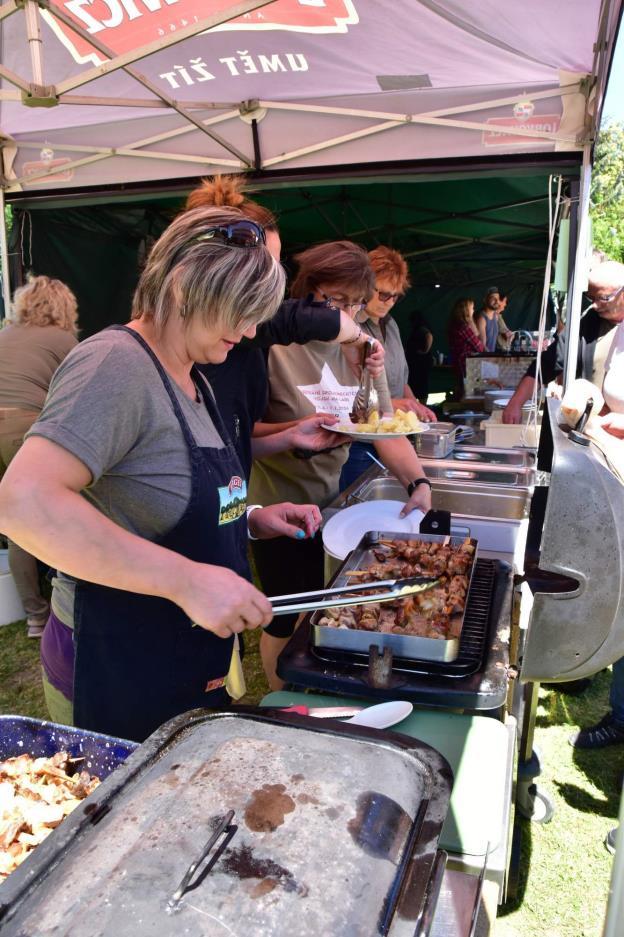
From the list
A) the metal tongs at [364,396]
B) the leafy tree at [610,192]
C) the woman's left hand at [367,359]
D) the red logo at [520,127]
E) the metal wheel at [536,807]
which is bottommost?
the metal wheel at [536,807]

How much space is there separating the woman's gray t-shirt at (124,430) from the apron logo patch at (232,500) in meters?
0.09

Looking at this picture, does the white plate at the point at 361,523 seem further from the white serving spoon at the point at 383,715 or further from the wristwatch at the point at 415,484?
the white serving spoon at the point at 383,715

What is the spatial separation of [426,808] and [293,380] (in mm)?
1757

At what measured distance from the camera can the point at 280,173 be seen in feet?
15.1

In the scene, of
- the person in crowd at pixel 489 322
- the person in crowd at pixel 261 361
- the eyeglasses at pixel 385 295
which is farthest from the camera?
the person in crowd at pixel 489 322

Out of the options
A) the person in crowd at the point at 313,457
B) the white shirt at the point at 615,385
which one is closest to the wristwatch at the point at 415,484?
the person in crowd at the point at 313,457

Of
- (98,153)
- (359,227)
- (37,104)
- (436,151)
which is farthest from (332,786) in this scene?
(359,227)

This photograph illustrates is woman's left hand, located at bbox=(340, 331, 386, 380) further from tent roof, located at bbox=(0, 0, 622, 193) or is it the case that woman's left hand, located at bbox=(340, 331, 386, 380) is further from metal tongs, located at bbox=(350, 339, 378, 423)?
tent roof, located at bbox=(0, 0, 622, 193)

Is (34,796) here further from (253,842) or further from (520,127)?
(520,127)

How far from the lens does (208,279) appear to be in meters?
1.19

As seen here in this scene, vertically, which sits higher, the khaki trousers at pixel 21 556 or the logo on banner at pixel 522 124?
the logo on banner at pixel 522 124

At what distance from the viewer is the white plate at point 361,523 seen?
→ 1906 mm

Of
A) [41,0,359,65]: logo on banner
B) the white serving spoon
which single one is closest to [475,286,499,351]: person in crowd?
[41,0,359,65]: logo on banner

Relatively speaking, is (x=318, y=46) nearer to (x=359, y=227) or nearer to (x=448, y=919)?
(x=448, y=919)
